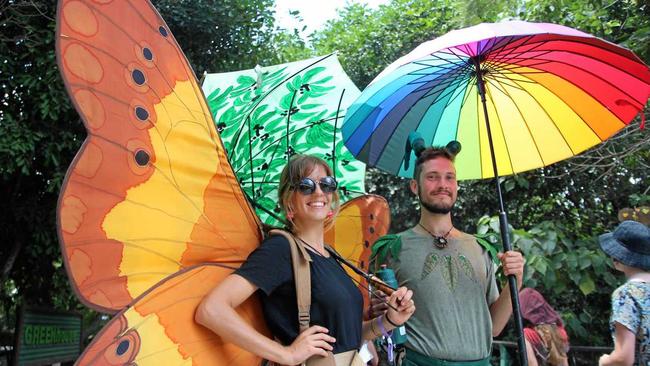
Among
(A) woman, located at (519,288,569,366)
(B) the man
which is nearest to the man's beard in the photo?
(B) the man

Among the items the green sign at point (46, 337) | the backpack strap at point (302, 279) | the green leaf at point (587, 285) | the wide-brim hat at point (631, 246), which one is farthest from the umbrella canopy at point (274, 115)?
the green leaf at point (587, 285)

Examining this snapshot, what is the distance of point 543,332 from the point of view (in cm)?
396

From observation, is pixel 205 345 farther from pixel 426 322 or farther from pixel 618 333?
pixel 618 333

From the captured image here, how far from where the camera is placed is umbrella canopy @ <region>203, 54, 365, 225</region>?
277 cm

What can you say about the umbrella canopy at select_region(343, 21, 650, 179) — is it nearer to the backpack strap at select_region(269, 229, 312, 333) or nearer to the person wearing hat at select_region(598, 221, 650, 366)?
the person wearing hat at select_region(598, 221, 650, 366)

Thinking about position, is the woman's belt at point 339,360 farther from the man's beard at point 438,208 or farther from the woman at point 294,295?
the man's beard at point 438,208

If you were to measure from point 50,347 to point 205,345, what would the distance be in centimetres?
356

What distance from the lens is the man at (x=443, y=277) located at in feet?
7.62

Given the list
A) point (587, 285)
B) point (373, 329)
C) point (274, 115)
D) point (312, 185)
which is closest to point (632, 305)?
point (373, 329)

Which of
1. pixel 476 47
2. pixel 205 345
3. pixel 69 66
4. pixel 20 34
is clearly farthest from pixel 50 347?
pixel 476 47

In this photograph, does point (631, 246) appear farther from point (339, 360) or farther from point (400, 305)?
point (339, 360)

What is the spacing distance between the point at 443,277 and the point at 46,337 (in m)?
3.69

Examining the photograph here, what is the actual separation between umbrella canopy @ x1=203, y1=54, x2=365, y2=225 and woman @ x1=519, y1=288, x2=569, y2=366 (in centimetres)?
194

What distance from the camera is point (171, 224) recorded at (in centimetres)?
179
